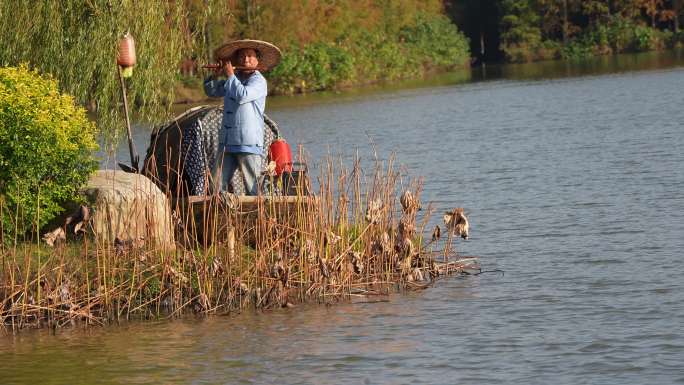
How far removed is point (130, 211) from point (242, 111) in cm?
180

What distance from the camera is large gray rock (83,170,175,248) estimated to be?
12195 millimetres

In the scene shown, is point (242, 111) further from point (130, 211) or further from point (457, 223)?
point (457, 223)

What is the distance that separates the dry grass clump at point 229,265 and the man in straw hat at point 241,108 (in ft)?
2.86

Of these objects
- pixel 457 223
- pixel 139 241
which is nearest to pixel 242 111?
pixel 139 241

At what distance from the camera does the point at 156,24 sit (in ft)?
59.0

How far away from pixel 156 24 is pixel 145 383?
28.3 feet

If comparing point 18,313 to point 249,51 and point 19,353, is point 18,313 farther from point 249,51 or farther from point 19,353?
point 249,51

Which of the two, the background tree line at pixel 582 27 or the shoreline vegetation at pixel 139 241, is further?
the background tree line at pixel 582 27

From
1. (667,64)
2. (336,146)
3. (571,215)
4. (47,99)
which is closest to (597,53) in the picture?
(667,64)

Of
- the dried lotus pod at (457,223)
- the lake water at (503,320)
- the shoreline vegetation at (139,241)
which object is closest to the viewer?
the lake water at (503,320)

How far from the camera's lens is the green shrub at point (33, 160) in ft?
41.4

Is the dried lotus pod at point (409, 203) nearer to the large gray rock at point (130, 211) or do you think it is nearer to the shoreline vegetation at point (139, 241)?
the shoreline vegetation at point (139, 241)

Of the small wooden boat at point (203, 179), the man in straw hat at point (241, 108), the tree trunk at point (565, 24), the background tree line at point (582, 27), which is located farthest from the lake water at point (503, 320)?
the tree trunk at point (565, 24)

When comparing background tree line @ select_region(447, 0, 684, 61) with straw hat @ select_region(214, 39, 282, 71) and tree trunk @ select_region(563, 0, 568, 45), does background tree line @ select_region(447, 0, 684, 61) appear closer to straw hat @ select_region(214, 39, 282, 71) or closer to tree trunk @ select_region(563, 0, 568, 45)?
tree trunk @ select_region(563, 0, 568, 45)
